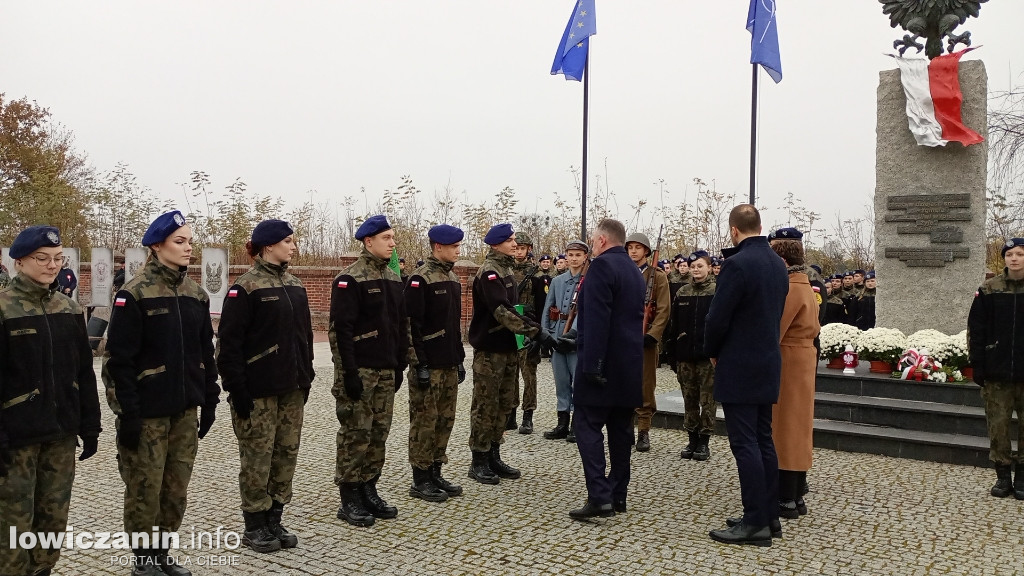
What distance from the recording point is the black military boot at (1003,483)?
630cm

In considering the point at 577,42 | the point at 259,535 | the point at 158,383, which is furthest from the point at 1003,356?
the point at 577,42

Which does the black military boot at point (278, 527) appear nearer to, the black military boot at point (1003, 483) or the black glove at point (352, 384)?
the black glove at point (352, 384)

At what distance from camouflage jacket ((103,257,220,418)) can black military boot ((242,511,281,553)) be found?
31.6 inches

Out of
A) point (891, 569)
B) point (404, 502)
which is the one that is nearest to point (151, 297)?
point (404, 502)

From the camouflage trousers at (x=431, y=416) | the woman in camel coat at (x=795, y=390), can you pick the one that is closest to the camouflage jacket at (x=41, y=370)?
the camouflage trousers at (x=431, y=416)

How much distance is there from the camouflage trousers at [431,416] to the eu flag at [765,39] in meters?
7.89

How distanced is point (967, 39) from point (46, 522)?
11028 mm

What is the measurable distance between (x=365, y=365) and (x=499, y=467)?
1.96 meters

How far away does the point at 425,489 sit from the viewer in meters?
6.01

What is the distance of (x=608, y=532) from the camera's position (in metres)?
5.25

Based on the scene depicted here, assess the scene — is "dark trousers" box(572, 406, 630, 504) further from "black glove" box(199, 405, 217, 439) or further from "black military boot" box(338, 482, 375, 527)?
"black glove" box(199, 405, 217, 439)

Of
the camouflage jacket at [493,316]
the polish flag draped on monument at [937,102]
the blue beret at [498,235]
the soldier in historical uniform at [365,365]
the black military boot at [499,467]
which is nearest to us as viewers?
the soldier in historical uniform at [365,365]

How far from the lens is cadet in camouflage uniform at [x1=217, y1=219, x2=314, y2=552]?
4.68m

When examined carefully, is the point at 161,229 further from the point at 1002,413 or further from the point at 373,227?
the point at 1002,413
